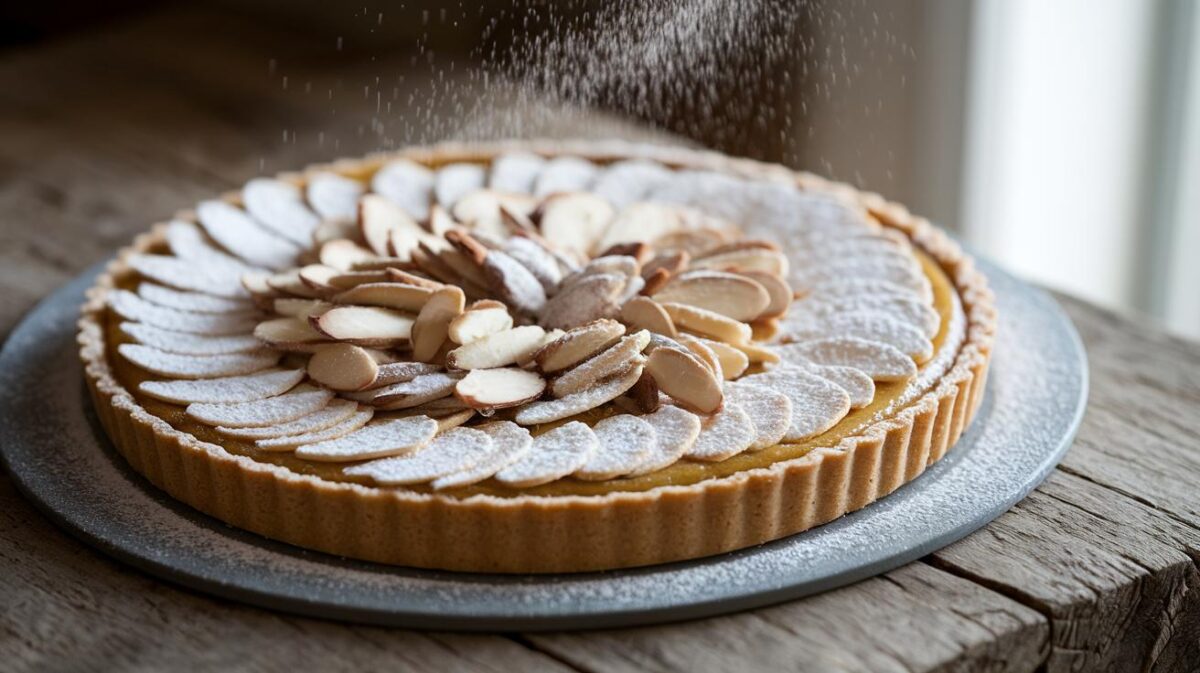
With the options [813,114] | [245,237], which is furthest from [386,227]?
[813,114]

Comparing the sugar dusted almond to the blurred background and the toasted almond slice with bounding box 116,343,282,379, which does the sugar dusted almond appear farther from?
the blurred background

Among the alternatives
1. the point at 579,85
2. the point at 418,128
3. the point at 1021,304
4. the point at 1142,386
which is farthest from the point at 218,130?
the point at 1142,386

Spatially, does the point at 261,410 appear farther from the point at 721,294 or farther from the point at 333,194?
the point at 333,194

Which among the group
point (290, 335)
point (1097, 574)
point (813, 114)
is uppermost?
point (290, 335)

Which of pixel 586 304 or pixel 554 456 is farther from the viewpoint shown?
pixel 586 304

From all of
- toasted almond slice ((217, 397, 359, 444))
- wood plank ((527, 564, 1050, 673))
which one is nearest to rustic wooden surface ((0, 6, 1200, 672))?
wood plank ((527, 564, 1050, 673))

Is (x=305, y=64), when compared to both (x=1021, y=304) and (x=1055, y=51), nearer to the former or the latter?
(x=1055, y=51)

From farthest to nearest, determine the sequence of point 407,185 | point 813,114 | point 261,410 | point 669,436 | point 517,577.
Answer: point 813,114 < point 407,185 < point 261,410 < point 669,436 < point 517,577

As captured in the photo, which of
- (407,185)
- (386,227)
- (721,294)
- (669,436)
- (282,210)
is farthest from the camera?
(407,185)
